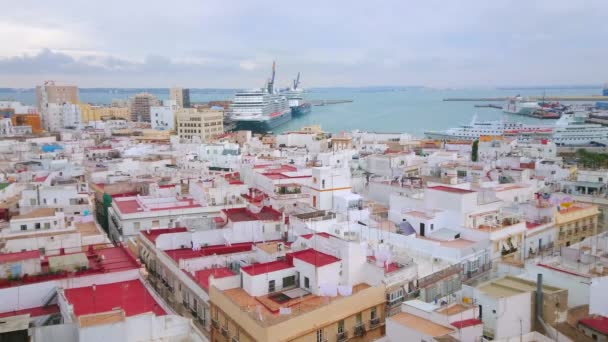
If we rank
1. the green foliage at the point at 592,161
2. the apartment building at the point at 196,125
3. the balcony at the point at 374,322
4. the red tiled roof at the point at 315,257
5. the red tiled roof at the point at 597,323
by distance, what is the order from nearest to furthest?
the red tiled roof at the point at 597,323, the balcony at the point at 374,322, the red tiled roof at the point at 315,257, the green foliage at the point at 592,161, the apartment building at the point at 196,125

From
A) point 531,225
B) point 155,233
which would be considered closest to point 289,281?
point 155,233

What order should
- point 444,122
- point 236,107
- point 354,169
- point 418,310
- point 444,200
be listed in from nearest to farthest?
1. point 418,310
2. point 444,200
3. point 354,169
4. point 236,107
5. point 444,122

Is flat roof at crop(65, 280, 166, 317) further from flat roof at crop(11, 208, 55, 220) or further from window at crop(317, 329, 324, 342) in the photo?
flat roof at crop(11, 208, 55, 220)

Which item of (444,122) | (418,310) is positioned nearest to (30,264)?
(418,310)

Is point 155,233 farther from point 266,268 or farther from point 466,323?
point 466,323

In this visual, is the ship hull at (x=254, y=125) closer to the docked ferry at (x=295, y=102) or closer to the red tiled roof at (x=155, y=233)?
the docked ferry at (x=295, y=102)

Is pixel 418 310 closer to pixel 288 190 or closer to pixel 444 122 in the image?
pixel 288 190

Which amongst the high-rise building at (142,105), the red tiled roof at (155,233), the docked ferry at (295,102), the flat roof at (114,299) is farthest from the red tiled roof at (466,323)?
the docked ferry at (295,102)
